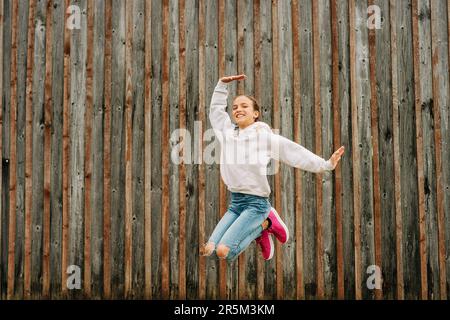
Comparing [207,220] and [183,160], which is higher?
[183,160]

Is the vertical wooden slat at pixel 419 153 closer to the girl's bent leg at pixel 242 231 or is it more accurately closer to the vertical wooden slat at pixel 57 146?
the girl's bent leg at pixel 242 231

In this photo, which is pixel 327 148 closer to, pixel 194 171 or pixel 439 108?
pixel 439 108

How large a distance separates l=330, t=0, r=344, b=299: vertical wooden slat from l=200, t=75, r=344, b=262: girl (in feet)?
4.72

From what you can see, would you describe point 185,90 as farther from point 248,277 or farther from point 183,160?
point 248,277

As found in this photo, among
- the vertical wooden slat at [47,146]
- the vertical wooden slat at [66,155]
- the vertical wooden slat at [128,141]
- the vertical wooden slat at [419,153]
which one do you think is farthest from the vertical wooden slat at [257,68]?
the vertical wooden slat at [47,146]

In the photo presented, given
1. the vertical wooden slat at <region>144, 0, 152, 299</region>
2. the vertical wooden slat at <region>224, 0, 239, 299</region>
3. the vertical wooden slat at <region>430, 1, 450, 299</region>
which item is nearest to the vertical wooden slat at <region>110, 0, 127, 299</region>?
the vertical wooden slat at <region>144, 0, 152, 299</region>

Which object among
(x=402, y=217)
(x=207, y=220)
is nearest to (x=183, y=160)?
(x=207, y=220)

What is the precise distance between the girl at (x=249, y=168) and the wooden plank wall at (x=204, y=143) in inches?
55.0

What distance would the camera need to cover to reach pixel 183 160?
6.23 m

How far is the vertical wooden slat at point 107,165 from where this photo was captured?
6.16 metres

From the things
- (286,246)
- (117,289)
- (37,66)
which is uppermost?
(37,66)

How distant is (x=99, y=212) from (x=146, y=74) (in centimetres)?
140

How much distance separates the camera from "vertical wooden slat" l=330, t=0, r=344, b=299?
616cm

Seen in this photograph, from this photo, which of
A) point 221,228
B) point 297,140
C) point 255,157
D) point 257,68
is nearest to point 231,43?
point 257,68
